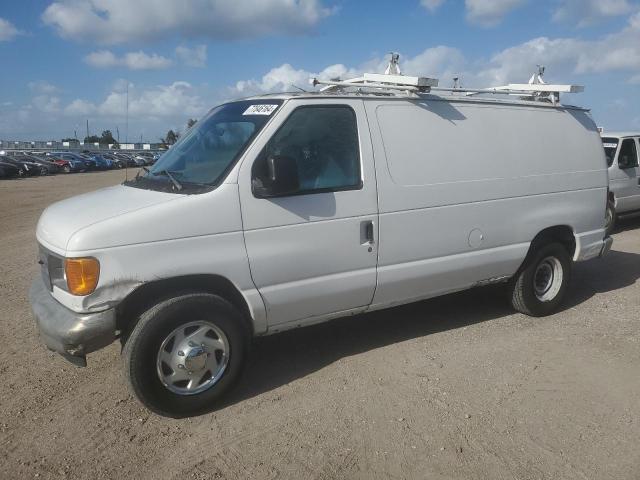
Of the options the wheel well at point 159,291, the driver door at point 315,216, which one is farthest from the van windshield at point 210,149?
the wheel well at point 159,291

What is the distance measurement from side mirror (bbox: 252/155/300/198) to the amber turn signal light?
3.66 ft

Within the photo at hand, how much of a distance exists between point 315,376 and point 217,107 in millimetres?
2348

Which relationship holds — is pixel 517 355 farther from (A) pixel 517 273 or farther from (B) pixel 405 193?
(B) pixel 405 193

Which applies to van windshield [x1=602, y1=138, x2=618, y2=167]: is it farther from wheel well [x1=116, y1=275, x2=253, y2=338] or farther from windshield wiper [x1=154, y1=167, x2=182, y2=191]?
wheel well [x1=116, y1=275, x2=253, y2=338]

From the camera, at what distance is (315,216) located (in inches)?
155

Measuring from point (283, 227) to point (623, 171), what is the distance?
930cm

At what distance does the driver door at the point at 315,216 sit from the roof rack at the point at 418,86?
49 cm

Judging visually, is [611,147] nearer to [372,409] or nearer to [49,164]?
[372,409]

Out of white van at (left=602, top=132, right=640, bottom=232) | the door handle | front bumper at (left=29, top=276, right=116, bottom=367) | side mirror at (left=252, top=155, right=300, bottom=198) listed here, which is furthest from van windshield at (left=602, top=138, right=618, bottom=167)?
front bumper at (left=29, top=276, right=116, bottom=367)

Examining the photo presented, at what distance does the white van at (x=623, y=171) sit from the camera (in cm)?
1060

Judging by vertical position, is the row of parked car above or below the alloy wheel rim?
above

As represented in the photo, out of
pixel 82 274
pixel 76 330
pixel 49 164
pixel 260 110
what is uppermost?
pixel 260 110

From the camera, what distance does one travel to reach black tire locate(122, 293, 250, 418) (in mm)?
3455

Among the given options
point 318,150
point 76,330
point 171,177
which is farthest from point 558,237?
point 76,330
